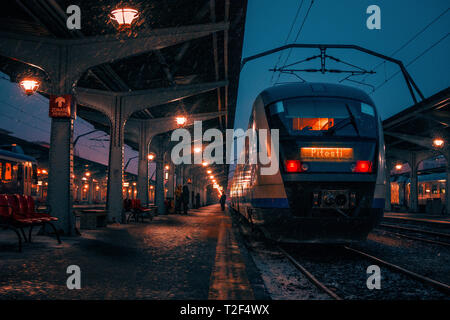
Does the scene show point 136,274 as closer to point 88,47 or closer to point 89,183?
point 88,47

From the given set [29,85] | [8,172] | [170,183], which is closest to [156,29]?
[29,85]

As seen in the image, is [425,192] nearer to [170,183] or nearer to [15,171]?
[170,183]

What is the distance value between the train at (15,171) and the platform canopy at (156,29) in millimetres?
3372

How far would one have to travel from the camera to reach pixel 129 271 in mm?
4969

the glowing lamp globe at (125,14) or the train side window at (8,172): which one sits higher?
the glowing lamp globe at (125,14)

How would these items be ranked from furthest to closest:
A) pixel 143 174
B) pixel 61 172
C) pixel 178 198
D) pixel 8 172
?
pixel 178 198
pixel 143 174
pixel 8 172
pixel 61 172

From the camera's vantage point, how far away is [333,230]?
22.7 feet

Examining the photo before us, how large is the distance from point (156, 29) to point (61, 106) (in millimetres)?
3214

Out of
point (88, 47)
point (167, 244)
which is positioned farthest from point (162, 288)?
point (88, 47)

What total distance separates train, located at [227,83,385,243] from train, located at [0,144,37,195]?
1196cm

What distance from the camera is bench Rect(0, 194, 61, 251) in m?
6.91

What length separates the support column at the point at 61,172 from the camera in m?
9.49

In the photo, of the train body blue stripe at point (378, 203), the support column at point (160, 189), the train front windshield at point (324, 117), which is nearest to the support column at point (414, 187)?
the support column at point (160, 189)

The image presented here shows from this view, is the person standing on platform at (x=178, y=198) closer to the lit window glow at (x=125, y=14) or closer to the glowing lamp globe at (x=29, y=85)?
the glowing lamp globe at (x=29, y=85)
